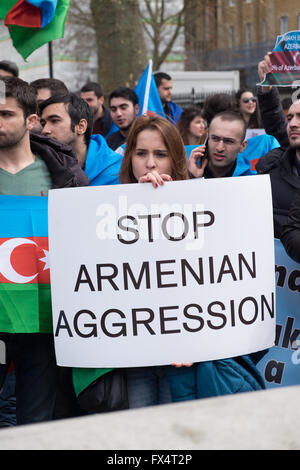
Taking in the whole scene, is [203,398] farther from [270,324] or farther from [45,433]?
[45,433]

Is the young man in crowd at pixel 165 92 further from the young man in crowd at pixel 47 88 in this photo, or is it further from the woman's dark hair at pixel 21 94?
the woman's dark hair at pixel 21 94

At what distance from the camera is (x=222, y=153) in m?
4.58

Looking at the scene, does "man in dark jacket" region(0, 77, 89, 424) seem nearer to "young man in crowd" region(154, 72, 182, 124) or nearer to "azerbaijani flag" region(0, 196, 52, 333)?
"azerbaijani flag" region(0, 196, 52, 333)

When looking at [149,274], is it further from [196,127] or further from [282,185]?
[196,127]

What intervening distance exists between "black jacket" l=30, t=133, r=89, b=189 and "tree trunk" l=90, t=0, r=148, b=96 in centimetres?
1187

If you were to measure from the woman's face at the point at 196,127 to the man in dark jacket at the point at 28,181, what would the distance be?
3.28 m

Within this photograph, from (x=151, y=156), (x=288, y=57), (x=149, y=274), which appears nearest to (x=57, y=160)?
(x=151, y=156)

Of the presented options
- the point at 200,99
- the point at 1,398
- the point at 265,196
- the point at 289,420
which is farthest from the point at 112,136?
the point at 200,99

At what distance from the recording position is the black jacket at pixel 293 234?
3.21 metres

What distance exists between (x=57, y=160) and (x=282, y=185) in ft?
4.03

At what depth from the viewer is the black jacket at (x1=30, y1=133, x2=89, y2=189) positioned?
338 cm

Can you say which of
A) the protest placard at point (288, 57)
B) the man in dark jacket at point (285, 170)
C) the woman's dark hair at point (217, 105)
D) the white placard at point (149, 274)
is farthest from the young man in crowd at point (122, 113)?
the white placard at point (149, 274)
